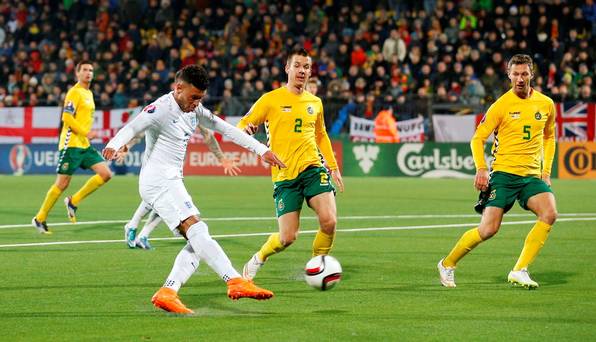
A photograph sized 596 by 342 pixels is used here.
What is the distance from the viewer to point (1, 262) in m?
11.8

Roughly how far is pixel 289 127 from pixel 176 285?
241cm

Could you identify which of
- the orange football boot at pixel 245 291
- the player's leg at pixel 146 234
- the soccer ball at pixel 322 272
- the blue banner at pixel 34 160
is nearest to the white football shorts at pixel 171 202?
the orange football boot at pixel 245 291

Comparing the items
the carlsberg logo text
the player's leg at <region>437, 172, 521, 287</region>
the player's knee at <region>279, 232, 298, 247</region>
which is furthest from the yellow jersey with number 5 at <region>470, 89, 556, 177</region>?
the carlsberg logo text

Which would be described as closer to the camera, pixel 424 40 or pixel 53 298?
pixel 53 298

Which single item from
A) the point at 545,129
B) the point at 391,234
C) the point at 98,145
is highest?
the point at 545,129

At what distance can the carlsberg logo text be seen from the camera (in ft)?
95.7

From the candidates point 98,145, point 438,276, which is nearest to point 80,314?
point 438,276

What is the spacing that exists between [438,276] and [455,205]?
30.7ft

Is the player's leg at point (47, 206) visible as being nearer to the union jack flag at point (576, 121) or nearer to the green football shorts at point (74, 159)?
the green football shorts at point (74, 159)

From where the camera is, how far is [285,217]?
1002cm

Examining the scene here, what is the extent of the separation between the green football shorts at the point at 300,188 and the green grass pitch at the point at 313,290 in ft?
2.63

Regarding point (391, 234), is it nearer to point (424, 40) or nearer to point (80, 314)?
point (80, 314)

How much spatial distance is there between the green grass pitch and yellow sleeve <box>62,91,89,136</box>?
1527 mm

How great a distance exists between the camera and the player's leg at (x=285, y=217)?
996 cm
